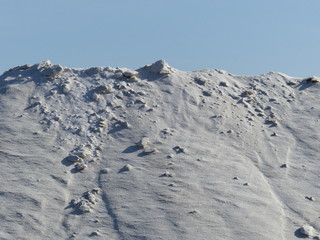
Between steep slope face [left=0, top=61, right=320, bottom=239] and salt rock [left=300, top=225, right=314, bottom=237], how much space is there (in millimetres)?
132

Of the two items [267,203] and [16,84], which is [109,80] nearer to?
[16,84]

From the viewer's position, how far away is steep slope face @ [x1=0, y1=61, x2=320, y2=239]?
9.90 meters

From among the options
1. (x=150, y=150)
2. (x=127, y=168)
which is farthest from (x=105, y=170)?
(x=150, y=150)

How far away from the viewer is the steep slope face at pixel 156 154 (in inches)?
390

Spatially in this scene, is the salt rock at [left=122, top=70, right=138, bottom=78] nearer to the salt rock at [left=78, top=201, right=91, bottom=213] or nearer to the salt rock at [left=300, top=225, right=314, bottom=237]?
the salt rock at [left=78, top=201, right=91, bottom=213]

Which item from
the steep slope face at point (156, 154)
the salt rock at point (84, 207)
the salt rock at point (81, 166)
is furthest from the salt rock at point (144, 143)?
the salt rock at point (84, 207)

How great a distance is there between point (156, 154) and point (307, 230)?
9.98ft

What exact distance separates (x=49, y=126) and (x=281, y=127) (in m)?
4.65

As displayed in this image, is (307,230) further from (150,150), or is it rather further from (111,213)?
(150,150)

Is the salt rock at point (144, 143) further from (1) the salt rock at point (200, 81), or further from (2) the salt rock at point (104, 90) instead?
(1) the salt rock at point (200, 81)

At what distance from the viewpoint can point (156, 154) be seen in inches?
451

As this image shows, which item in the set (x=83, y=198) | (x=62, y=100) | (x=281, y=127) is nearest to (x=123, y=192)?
(x=83, y=198)

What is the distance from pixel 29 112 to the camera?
12.5 meters

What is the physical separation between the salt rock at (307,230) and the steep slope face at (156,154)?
13 centimetres
